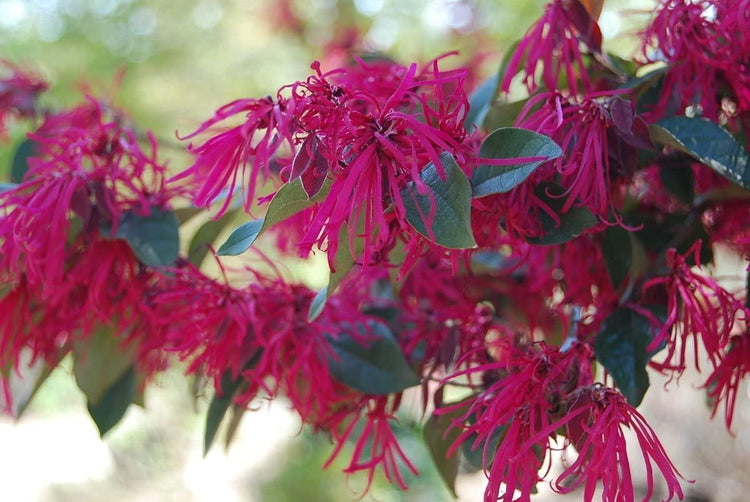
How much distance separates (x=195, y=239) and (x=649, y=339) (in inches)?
11.4

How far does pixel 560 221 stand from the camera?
33 centimetres

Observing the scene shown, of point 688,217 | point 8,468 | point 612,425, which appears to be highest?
point 688,217

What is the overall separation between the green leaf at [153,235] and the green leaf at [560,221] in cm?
21

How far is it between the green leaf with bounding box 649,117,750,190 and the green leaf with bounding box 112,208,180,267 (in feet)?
0.91

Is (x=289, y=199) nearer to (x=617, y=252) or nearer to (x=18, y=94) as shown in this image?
(x=617, y=252)

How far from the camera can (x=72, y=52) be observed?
78.2 inches

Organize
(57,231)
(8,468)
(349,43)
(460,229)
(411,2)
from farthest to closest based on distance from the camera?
(8,468)
(411,2)
(349,43)
(57,231)
(460,229)

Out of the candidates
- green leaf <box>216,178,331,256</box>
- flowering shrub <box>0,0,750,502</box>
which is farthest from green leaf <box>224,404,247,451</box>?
green leaf <box>216,178,331,256</box>

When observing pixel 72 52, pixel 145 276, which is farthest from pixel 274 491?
pixel 145 276

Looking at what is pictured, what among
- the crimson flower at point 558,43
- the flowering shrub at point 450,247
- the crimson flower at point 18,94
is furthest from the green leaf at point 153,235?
the crimson flower at point 18,94

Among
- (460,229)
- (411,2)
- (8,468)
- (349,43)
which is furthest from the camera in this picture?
(8,468)

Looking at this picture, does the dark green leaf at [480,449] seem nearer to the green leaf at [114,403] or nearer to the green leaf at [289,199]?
the green leaf at [289,199]

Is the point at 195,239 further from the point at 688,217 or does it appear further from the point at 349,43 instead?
the point at 349,43

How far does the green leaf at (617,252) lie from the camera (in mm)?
398
